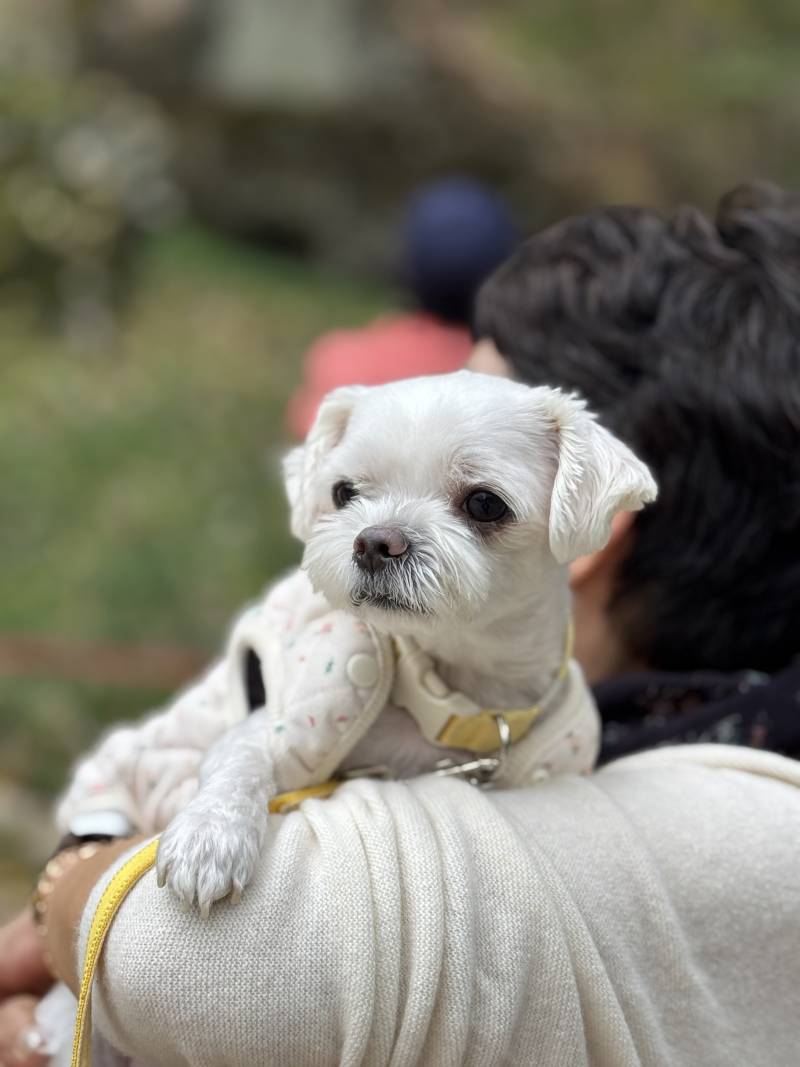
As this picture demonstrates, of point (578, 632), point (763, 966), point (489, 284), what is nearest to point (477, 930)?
point (763, 966)

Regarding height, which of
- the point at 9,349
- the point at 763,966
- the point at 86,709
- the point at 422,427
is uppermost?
the point at 422,427

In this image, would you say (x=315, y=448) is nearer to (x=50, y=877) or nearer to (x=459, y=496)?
(x=459, y=496)

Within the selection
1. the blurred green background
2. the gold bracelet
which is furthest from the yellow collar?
the blurred green background

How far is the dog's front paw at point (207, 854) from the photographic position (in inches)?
41.1

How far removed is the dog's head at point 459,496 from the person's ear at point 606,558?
1.08 ft

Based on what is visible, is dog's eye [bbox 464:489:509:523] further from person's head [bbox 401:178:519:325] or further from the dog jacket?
person's head [bbox 401:178:519:325]

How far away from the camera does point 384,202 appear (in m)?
6.81

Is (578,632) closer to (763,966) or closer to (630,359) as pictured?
(630,359)

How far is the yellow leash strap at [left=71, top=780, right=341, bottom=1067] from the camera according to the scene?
3.45 ft

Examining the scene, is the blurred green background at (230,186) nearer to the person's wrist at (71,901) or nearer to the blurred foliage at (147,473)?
the blurred foliage at (147,473)

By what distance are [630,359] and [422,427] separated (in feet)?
1.61

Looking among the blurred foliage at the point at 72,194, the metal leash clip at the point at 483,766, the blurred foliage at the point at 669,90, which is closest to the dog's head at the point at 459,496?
the metal leash clip at the point at 483,766

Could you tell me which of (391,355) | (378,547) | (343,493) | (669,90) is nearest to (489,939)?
(378,547)

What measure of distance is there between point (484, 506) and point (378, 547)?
0.45 ft
